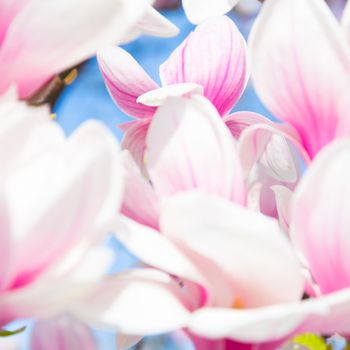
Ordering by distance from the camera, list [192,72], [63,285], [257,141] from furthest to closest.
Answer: [192,72], [257,141], [63,285]

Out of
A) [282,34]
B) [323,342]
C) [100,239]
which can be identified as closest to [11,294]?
[100,239]

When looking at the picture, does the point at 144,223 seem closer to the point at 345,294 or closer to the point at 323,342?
the point at 345,294

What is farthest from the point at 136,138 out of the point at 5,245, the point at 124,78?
the point at 5,245

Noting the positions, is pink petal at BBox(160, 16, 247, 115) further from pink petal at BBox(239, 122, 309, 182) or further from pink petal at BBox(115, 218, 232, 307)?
pink petal at BBox(115, 218, 232, 307)

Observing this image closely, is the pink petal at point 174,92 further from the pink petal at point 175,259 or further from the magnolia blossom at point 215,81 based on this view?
the pink petal at point 175,259

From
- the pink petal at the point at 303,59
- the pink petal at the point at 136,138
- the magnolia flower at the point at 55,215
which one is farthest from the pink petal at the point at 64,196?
the pink petal at the point at 136,138

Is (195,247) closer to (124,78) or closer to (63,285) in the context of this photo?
(63,285)
